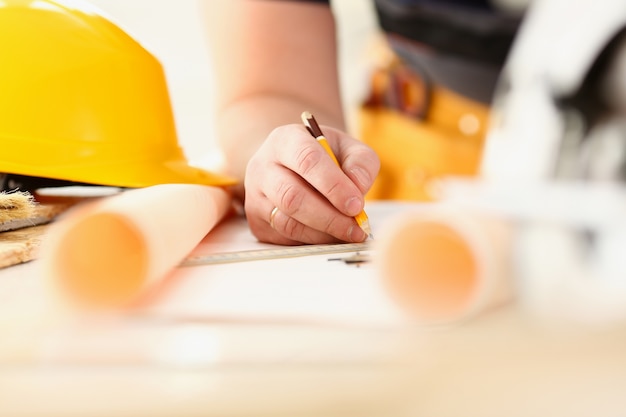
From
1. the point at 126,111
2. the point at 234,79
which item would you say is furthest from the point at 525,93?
the point at 126,111

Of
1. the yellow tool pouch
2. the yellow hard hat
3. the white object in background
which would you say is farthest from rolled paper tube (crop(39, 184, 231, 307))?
the yellow tool pouch

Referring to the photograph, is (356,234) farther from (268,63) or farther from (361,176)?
(268,63)

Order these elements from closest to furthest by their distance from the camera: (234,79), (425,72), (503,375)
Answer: (503,375)
(234,79)
(425,72)

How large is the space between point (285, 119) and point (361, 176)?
0.43 feet

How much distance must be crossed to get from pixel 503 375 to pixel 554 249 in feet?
0.25

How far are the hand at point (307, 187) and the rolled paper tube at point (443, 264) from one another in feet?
0.50

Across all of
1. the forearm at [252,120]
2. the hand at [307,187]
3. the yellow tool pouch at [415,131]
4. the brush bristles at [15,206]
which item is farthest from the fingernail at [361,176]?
the yellow tool pouch at [415,131]

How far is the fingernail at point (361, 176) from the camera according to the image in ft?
1.12

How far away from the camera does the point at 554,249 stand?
199 mm

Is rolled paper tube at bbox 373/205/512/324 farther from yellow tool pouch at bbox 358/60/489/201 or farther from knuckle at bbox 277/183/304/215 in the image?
yellow tool pouch at bbox 358/60/489/201

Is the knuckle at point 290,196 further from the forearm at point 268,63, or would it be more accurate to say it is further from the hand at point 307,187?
the forearm at point 268,63

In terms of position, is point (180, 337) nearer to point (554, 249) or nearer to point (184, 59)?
point (554, 249)

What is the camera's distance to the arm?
337 millimetres

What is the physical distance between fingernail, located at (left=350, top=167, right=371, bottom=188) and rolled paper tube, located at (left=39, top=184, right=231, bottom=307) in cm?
14
